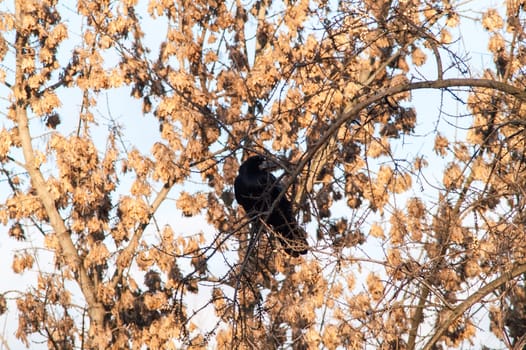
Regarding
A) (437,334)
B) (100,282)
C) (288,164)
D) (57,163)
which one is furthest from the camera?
(100,282)

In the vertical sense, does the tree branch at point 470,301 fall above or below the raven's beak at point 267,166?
below

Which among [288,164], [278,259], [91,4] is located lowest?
[288,164]

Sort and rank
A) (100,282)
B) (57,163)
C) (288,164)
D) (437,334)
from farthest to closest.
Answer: (100,282), (57,163), (288,164), (437,334)

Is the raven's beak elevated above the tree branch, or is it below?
above

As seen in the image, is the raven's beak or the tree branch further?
the raven's beak

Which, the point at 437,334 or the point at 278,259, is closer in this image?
the point at 437,334

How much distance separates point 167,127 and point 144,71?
1004 millimetres

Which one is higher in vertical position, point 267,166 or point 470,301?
point 267,166

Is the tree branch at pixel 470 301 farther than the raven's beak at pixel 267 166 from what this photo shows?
No

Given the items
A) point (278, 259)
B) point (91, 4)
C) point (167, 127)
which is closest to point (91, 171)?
point (167, 127)

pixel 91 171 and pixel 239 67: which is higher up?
pixel 239 67

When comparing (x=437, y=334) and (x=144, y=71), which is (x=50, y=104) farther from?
(x=437, y=334)

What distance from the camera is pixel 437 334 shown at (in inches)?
201

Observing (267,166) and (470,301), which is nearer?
(470,301)
